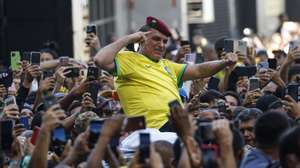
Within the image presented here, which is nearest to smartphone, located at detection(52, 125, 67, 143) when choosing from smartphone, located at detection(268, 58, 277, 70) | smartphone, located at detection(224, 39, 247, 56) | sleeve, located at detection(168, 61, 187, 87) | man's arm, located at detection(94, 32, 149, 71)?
man's arm, located at detection(94, 32, 149, 71)

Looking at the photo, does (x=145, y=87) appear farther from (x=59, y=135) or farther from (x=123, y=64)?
(x=59, y=135)

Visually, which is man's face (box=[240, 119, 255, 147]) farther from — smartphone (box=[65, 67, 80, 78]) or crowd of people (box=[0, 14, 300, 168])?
smartphone (box=[65, 67, 80, 78])

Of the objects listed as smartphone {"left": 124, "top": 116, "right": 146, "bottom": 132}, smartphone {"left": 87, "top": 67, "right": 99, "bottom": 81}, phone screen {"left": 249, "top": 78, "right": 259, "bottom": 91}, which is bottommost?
phone screen {"left": 249, "top": 78, "right": 259, "bottom": 91}

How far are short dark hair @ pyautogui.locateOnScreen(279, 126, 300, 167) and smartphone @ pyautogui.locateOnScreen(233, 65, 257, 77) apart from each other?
5810mm

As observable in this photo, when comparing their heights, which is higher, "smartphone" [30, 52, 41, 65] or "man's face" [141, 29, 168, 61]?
→ "man's face" [141, 29, 168, 61]

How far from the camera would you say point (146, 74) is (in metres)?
11.7

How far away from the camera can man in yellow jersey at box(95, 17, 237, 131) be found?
11.5 m

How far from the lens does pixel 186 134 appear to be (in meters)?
8.42

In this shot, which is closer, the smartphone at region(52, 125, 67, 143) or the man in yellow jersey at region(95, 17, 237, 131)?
the smartphone at region(52, 125, 67, 143)

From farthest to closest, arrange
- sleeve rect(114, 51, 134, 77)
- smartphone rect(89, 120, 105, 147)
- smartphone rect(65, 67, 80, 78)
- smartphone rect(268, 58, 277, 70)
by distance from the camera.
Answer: smartphone rect(268, 58, 277, 70) → smartphone rect(65, 67, 80, 78) → sleeve rect(114, 51, 134, 77) → smartphone rect(89, 120, 105, 147)

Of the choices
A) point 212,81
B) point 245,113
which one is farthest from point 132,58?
point 212,81

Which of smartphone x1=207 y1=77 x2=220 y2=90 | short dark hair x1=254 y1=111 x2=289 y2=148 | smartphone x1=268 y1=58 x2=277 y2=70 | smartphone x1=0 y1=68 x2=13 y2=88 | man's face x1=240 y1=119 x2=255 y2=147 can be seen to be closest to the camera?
short dark hair x1=254 y1=111 x2=289 y2=148

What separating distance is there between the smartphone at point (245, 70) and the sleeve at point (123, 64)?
2528 millimetres

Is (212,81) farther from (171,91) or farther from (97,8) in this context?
(97,8)
